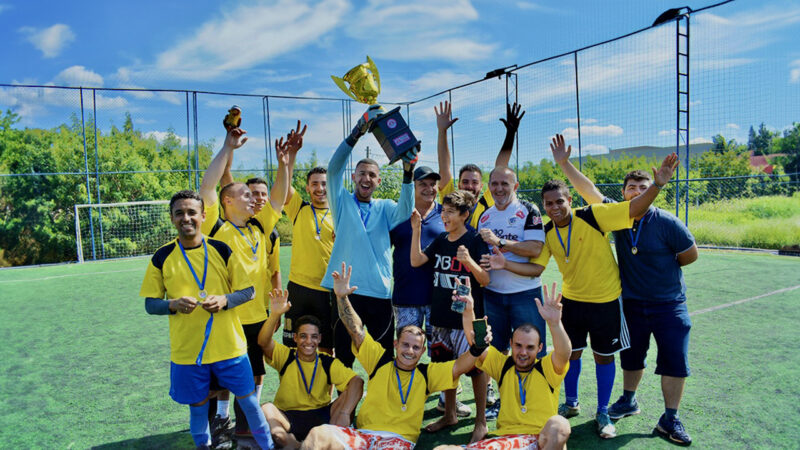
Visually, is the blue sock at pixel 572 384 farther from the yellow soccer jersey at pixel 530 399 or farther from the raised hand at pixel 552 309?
the raised hand at pixel 552 309

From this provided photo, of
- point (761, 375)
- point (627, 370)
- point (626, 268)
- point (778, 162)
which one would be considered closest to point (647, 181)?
point (626, 268)

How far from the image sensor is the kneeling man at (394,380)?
3109 millimetres

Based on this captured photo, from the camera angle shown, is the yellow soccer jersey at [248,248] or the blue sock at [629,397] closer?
the yellow soccer jersey at [248,248]

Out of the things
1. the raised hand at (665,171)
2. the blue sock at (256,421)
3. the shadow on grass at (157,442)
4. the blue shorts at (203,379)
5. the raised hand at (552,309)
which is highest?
the raised hand at (665,171)

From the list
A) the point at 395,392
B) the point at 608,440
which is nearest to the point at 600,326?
the point at 608,440

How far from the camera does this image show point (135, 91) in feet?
53.0

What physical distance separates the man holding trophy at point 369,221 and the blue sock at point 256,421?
2.68ft

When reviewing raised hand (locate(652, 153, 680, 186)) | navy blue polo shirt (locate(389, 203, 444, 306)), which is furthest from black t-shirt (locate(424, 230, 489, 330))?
raised hand (locate(652, 153, 680, 186))

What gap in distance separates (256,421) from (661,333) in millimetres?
2872

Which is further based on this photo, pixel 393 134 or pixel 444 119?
pixel 444 119

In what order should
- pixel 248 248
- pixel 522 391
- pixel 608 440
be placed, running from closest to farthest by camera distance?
1. pixel 522 391
2. pixel 608 440
3. pixel 248 248

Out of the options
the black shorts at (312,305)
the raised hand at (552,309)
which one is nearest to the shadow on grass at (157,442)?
the black shorts at (312,305)

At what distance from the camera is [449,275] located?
3.62 metres

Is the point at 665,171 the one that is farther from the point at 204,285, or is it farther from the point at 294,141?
the point at 204,285
